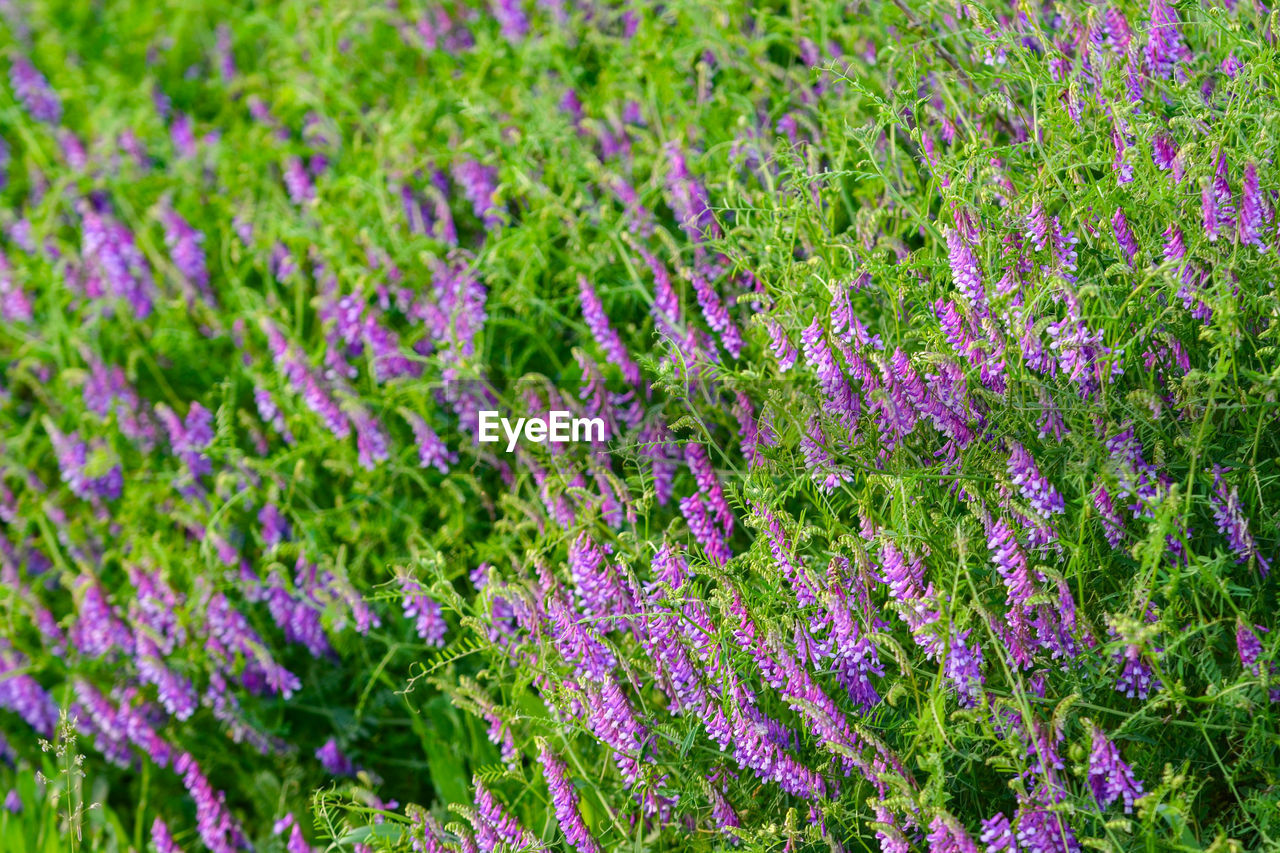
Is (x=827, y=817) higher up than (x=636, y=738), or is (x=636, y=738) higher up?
(x=636, y=738)

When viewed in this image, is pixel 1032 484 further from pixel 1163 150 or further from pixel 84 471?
pixel 84 471

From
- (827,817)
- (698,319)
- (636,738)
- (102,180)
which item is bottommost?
(827,817)

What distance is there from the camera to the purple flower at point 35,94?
443cm

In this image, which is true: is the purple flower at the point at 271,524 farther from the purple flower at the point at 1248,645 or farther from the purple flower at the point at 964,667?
the purple flower at the point at 1248,645

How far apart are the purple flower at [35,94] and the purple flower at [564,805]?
3566mm

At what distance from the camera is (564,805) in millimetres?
2033

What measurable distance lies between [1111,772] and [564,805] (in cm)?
87

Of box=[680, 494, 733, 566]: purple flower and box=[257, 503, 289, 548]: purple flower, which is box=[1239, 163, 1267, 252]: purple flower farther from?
box=[257, 503, 289, 548]: purple flower

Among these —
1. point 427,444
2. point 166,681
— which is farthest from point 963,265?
point 166,681

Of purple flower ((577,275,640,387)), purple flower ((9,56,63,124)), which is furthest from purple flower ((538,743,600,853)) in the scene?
purple flower ((9,56,63,124))

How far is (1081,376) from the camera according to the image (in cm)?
191

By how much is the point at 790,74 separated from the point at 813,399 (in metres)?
1.07

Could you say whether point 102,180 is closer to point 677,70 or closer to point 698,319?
point 677,70

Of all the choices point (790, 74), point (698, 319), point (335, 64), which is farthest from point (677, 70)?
point (335, 64)
